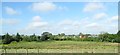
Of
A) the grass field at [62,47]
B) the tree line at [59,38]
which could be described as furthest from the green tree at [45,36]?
the grass field at [62,47]

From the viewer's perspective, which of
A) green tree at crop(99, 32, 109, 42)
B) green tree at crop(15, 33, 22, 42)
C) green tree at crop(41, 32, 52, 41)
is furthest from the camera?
green tree at crop(99, 32, 109, 42)

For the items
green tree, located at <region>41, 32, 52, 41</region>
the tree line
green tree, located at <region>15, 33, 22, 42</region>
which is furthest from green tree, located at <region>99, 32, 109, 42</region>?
green tree, located at <region>15, 33, 22, 42</region>

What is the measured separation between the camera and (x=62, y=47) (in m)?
11.1

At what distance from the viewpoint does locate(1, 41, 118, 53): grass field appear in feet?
34.3

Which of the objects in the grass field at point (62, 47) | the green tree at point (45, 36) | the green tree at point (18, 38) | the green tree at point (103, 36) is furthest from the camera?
the green tree at point (103, 36)

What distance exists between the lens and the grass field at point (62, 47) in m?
10.5

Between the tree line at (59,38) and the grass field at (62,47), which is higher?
the tree line at (59,38)

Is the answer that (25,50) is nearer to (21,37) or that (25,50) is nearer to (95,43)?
(21,37)

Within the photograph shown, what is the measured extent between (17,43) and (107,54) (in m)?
4.26

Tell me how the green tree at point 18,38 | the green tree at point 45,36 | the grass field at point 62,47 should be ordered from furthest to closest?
1. the green tree at point 45,36
2. the green tree at point 18,38
3. the grass field at point 62,47

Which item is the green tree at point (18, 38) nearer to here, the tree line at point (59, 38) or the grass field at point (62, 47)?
the tree line at point (59, 38)

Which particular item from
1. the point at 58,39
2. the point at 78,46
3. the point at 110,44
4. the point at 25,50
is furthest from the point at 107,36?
the point at 25,50

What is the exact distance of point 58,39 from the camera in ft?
38.2

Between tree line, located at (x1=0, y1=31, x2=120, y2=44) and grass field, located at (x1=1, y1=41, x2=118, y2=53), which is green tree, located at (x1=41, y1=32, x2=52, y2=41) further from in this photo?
grass field, located at (x1=1, y1=41, x2=118, y2=53)
